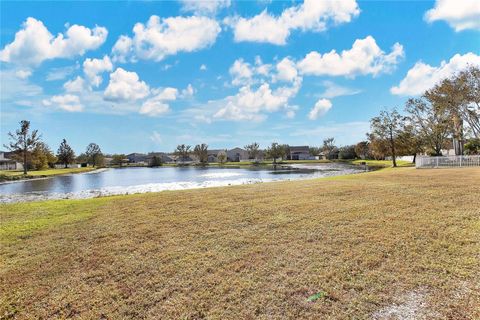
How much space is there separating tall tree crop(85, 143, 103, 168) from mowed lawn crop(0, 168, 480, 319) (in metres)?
78.2

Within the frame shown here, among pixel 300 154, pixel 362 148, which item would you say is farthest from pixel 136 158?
pixel 362 148

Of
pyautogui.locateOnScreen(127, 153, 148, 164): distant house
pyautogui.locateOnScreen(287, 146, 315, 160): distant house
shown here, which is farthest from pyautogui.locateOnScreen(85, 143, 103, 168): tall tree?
pyautogui.locateOnScreen(287, 146, 315, 160): distant house

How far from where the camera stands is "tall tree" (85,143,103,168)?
261ft

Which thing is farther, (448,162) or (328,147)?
(328,147)

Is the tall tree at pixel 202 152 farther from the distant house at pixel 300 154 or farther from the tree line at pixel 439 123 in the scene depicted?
the tree line at pixel 439 123

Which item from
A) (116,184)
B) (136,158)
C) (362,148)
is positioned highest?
(136,158)

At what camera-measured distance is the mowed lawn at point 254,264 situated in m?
3.34

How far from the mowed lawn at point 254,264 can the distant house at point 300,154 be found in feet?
305

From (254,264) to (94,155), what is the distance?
3314 inches

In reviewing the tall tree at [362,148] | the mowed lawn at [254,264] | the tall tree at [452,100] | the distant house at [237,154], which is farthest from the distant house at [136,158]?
the mowed lawn at [254,264]

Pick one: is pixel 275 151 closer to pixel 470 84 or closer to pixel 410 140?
pixel 410 140

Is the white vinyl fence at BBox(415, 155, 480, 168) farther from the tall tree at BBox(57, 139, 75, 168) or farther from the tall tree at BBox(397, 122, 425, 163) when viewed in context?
the tall tree at BBox(57, 139, 75, 168)

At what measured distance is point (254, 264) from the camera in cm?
434

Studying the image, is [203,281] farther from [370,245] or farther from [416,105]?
[416,105]
